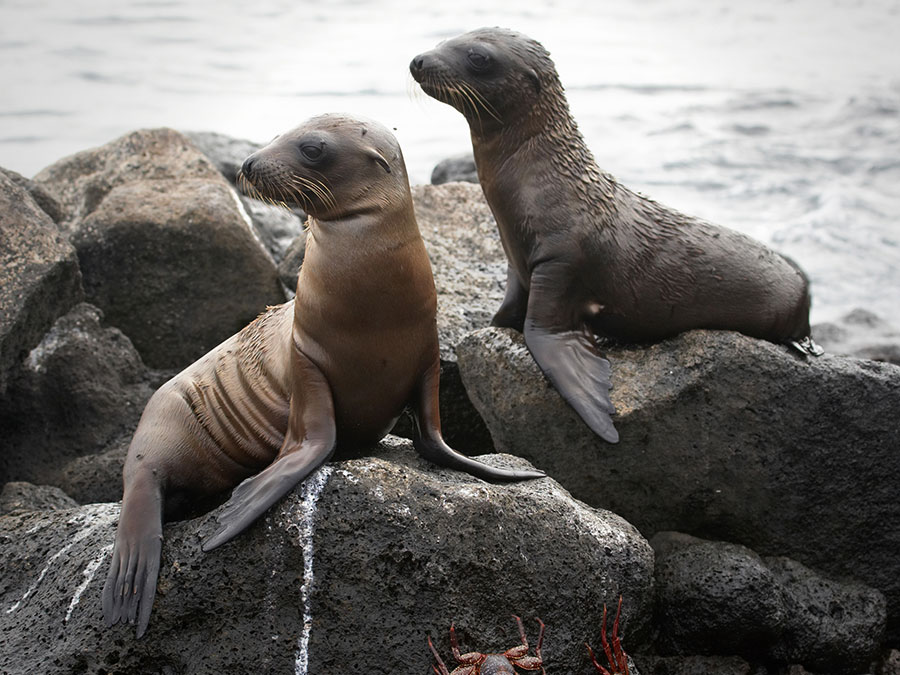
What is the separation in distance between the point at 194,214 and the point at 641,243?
285 centimetres

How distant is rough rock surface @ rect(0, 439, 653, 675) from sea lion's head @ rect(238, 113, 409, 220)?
852mm

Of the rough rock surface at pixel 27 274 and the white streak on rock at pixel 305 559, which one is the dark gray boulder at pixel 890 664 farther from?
the rough rock surface at pixel 27 274

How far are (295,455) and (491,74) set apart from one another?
2390mm

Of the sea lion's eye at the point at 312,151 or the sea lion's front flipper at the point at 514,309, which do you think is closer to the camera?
the sea lion's eye at the point at 312,151

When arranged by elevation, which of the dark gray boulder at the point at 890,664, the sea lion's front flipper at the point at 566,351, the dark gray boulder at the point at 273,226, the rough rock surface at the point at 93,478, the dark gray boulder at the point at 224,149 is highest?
the sea lion's front flipper at the point at 566,351

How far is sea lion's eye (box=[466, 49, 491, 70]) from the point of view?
4750mm

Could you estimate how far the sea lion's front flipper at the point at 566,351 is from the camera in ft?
14.1

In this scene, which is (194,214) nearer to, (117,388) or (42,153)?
(117,388)

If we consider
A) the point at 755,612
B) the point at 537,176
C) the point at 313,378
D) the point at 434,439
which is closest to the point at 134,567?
the point at 313,378

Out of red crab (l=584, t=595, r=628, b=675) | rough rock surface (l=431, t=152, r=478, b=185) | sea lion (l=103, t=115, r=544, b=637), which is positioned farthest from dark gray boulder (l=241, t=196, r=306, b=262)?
red crab (l=584, t=595, r=628, b=675)

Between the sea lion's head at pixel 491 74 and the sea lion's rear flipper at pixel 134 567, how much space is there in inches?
98.0

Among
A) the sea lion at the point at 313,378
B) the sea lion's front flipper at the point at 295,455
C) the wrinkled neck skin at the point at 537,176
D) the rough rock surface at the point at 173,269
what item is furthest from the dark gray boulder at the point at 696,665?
the rough rock surface at the point at 173,269

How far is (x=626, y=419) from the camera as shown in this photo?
14.1ft

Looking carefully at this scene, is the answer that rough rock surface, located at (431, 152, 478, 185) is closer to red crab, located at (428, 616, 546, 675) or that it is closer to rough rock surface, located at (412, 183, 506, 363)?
rough rock surface, located at (412, 183, 506, 363)
